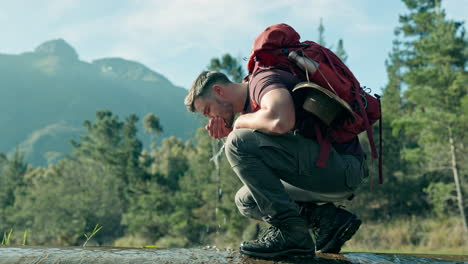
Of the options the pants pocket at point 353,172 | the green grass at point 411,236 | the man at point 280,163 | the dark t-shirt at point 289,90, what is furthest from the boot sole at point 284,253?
the green grass at point 411,236

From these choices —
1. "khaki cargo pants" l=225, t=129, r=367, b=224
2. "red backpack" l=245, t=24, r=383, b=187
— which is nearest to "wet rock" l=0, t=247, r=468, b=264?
"khaki cargo pants" l=225, t=129, r=367, b=224

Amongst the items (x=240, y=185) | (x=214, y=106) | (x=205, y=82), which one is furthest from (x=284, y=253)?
(x=240, y=185)

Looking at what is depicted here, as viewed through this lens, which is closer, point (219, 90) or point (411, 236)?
point (219, 90)

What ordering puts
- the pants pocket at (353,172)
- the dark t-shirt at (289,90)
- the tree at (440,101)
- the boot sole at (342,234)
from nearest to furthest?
1. the dark t-shirt at (289,90)
2. the pants pocket at (353,172)
3. the boot sole at (342,234)
4. the tree at (440,101)

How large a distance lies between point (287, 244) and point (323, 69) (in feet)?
3.55

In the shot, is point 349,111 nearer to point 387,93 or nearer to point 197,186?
point 197,186

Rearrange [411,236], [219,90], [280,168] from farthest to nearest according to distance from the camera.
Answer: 1. [411,236]
2. [219,90]
3. [280,168]

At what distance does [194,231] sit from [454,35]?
20358 mm

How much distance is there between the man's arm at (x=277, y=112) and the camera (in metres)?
2.45

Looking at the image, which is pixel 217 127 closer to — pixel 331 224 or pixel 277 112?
pixel 277 112

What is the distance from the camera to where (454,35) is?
22359mm

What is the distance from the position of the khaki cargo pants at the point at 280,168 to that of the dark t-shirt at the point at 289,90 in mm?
83

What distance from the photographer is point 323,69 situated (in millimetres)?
2594

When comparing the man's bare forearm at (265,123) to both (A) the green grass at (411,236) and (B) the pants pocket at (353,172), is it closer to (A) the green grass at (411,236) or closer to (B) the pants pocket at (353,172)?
(B) the pants pocket at (353,172)
